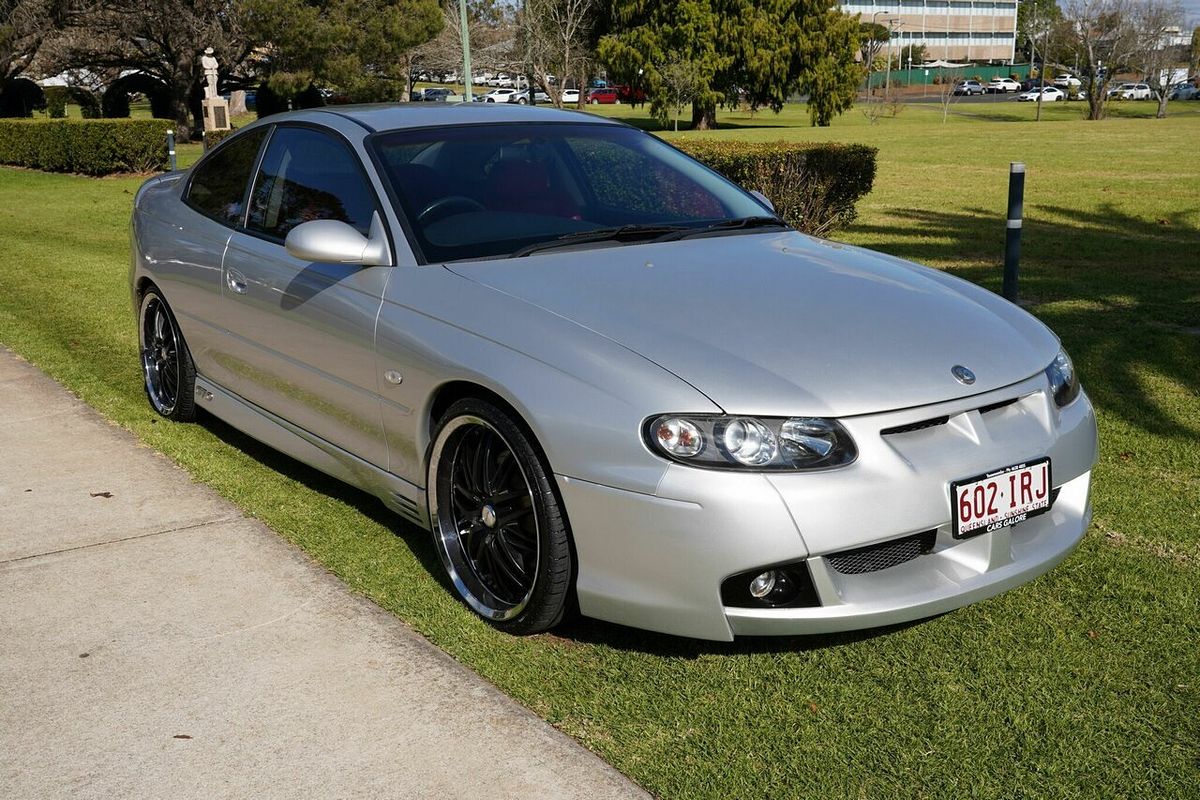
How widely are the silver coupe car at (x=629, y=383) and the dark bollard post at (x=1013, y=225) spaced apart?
248 cm

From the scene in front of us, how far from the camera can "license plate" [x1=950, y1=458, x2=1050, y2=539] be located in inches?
125

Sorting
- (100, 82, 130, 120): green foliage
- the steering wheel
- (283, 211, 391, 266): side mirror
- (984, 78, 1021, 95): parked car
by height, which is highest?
(984, 78, 1021, 95): parked car

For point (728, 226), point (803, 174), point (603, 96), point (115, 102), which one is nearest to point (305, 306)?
point (728, 226)

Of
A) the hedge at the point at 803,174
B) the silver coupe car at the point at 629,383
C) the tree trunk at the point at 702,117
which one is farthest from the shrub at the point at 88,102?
the silver coupe car at the point at 629,383

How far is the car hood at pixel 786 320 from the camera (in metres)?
3.19

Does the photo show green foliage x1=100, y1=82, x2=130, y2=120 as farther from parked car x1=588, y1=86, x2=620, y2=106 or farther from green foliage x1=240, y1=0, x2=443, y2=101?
parked car x1=588, y1=86, x2=620, y2=106

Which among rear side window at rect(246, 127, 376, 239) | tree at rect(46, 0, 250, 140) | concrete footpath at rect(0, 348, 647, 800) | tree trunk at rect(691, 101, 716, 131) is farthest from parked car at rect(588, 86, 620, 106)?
concrete footpath at rect(0, 348, 647, 800)

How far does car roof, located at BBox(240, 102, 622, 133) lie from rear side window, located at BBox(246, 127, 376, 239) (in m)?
0.12

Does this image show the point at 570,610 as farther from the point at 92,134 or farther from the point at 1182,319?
the point at 92,134

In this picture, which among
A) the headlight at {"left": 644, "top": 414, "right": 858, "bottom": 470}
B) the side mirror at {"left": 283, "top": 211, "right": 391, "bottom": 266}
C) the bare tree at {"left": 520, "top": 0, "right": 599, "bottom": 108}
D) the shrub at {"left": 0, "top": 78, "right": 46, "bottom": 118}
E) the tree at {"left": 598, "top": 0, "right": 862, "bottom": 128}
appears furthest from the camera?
the bare tree at {"left": 520, "top": 0, "right": 599, "bottom": 108}

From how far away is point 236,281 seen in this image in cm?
492

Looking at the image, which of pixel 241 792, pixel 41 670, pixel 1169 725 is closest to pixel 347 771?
pixel 241 792

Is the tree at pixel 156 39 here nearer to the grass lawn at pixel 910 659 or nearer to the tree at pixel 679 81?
the tree at pixel 679 81

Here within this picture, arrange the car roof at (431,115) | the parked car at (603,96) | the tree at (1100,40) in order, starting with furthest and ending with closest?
1. the parked car at (603,96)
2. the tree at (1100,40)
3. the car roof at (431,115)
